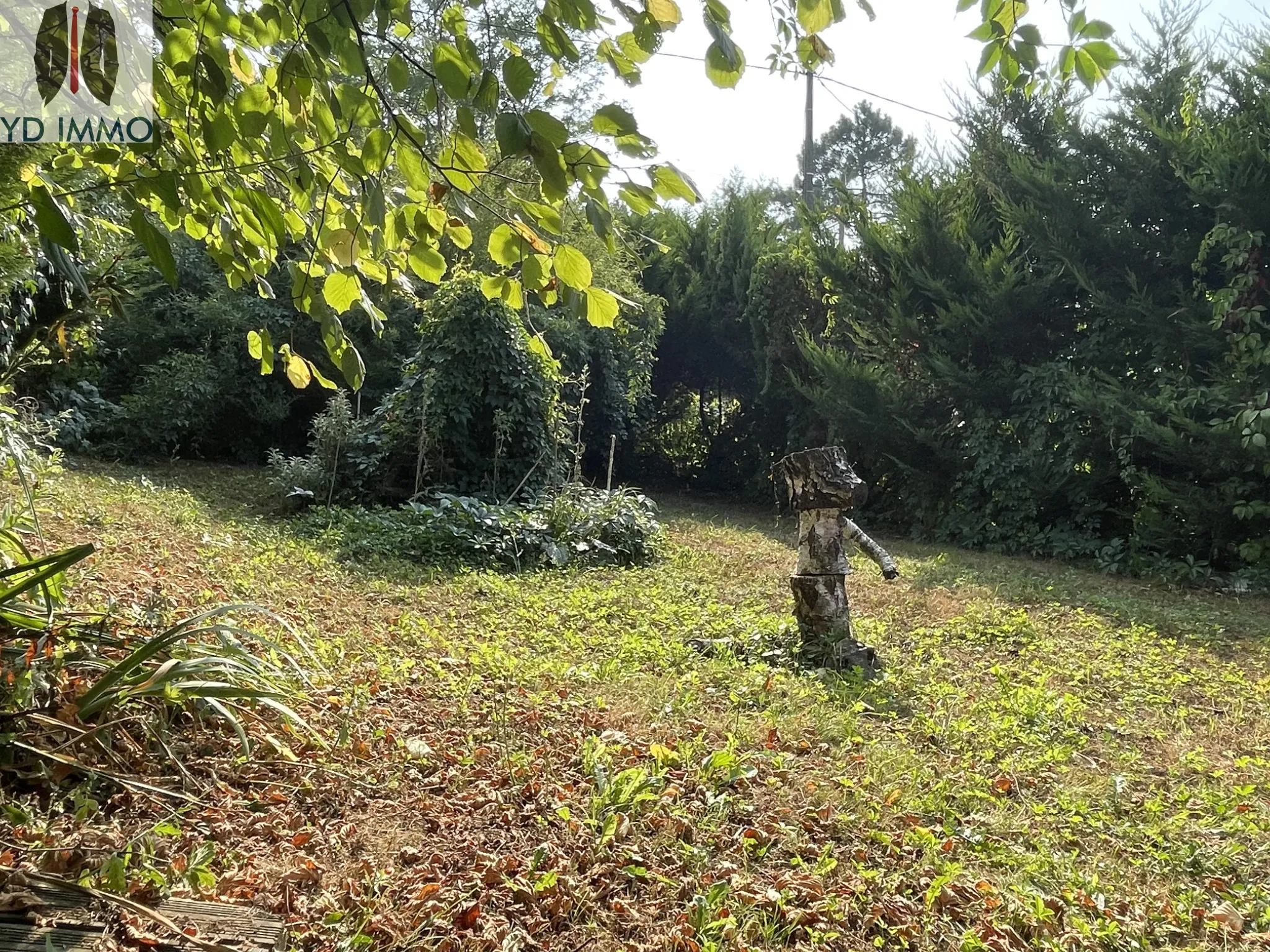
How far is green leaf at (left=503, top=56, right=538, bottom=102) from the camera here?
3.48ft

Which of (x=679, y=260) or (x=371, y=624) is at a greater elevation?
(x=679, y=260)

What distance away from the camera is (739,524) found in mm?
9469

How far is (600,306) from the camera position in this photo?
4.33 feet

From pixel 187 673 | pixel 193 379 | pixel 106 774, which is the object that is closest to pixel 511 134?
pixel 106 774

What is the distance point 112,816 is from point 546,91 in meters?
1.93

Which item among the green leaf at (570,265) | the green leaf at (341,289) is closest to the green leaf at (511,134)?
the green leaf at (570,265)

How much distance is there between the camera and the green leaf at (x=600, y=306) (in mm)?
1306

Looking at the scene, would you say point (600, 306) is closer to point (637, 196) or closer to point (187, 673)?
point (637, 196)

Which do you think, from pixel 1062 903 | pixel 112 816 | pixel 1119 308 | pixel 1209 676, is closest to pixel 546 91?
pixel 112 816

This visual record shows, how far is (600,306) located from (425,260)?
0.45 m

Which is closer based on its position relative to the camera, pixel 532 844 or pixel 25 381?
pixel 532 844

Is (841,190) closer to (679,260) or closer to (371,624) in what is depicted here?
(679,260)

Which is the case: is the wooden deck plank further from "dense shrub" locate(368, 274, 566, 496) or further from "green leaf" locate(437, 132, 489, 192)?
"dense shrub" locate(368, 274, 566, 496)

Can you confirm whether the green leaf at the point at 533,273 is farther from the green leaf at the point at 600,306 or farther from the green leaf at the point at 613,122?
the green leaf at the point at 613,122
